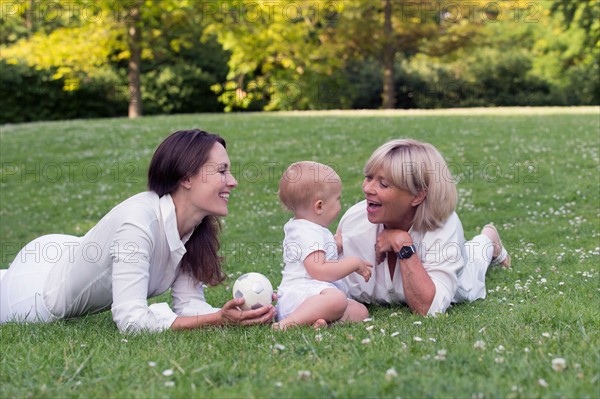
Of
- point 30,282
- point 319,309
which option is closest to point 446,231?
point 319,309

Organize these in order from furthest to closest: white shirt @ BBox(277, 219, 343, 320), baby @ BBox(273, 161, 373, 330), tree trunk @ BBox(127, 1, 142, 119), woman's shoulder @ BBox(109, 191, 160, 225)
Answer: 1. tree trunk @ BBox(127, 1, 142, 119)
2. white shirt @ BBox(277, 219, 343, 320)
3. baby @ BBox(273, 161, 373, 330)
4. woman's shoulder @ BBox(109, 191, 160, 225)

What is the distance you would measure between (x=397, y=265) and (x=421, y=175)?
0.90 meters

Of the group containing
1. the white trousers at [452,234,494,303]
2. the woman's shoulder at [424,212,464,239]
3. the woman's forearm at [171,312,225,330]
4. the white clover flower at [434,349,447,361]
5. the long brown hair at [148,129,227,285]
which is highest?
the long brown hair at [148,129,227,285]

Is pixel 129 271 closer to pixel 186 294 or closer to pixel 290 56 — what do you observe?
pixel 186 294

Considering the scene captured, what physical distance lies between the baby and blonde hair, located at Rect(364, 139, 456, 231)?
1.51ft

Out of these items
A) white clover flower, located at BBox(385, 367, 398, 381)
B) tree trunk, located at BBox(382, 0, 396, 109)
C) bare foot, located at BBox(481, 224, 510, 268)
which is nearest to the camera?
white clover flower, located at BBox(385, 367, 398, 381)

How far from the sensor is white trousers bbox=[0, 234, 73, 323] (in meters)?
5.98

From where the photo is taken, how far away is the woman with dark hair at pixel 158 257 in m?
5.07

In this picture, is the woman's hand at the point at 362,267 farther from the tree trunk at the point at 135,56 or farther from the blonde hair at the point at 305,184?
the tree trunk at the point at 135,56

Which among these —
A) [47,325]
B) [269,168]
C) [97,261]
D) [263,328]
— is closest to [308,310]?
[263,328]

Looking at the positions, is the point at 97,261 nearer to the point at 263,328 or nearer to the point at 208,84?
the point at 263,328

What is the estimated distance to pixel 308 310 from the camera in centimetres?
533

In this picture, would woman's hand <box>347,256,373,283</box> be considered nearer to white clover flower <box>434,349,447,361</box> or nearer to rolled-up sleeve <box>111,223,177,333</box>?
rolled-up sleeve <box>111,223,177,333</box>

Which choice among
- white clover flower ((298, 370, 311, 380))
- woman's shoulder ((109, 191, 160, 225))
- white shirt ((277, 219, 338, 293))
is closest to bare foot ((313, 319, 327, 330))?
white shirt ((277, 219, 338, 293))
